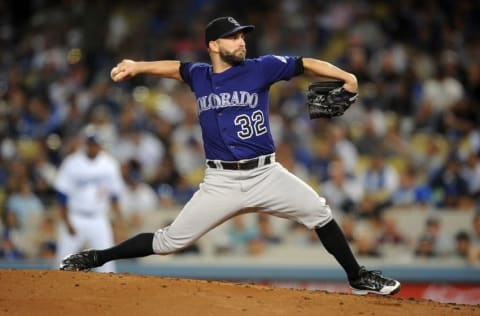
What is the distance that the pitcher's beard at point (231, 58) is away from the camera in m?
6.05

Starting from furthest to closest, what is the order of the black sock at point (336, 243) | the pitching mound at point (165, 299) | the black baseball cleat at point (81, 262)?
the black baseball cleat at point (81, 262) < the black sock at point (336, 243) < the pitching mound at point (165, 299)

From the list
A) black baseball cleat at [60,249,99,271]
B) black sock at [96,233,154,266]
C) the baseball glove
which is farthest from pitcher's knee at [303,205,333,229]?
black baseball cleat at [60,249,99,271]

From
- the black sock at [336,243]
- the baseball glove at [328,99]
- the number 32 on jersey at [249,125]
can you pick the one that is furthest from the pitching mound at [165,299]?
the baseball glove at [328,99]

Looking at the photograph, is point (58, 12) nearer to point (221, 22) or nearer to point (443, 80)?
point (443, 80)

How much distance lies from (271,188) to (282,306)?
29.4 inches

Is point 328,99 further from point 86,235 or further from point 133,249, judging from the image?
point 86,235

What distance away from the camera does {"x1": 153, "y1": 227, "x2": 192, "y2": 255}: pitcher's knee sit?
6.12m

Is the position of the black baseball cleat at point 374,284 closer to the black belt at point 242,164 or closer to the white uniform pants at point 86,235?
the black belt at point 242,164

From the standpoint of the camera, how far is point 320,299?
6168mm

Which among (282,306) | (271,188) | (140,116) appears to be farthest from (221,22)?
(140,116)

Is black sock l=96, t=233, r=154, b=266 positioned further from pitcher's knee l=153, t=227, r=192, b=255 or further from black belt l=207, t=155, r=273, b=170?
black belt l=207, t=155, r=273, b=170

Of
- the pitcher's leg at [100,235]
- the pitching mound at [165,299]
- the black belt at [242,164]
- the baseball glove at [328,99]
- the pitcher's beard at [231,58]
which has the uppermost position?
the pitcher's beard at [231,58]

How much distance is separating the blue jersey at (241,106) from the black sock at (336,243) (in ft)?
2.16

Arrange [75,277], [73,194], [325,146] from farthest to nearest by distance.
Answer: [325,146]
[73,194]
[75,277]
